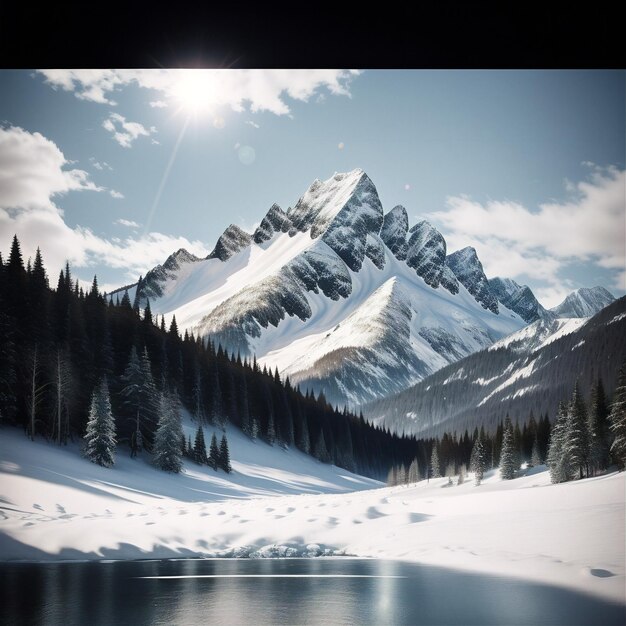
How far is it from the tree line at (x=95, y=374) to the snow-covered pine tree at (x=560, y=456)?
A: 95.6 ft

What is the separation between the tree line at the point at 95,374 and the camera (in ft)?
128

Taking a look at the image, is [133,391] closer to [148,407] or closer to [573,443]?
[148,407]

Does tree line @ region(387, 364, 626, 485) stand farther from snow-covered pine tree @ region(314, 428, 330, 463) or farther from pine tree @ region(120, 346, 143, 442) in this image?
pine tree @ region(120, 346, 143, 442)

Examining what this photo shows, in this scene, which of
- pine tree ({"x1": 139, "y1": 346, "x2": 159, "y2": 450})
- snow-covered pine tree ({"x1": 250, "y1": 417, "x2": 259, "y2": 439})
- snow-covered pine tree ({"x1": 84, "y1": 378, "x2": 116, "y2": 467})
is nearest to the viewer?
snow-covered pine tree ({"x1": 84, "y1": 378, "x2": 116, "y2": 467})

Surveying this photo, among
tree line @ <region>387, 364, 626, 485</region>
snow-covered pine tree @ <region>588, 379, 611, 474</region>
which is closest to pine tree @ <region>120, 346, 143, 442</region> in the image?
tree line @ <region>387, 364, 626, 485</region>

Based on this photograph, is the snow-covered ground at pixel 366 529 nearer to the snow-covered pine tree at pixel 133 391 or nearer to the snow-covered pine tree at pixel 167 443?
the snow-covered pine tree at pixel 167 443

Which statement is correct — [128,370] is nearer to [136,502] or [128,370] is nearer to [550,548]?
[136,502]

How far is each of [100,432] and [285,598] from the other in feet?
97.1

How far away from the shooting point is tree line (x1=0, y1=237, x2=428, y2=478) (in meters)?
39.0

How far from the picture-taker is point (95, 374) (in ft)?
155

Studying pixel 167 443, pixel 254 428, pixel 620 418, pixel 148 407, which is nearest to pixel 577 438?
pixel 620 418

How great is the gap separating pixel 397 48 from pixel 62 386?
38.4 m

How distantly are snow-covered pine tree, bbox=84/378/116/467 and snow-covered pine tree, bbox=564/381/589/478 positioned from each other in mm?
32363

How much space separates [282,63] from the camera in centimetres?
1007
